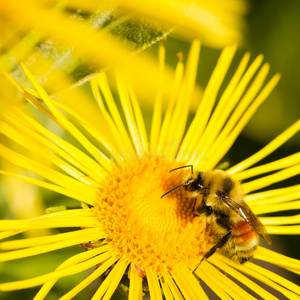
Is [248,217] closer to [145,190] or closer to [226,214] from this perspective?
[226,214]

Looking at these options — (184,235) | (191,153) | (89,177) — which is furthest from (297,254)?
(89,177)

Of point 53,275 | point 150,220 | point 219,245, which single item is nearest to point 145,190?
point 150,220

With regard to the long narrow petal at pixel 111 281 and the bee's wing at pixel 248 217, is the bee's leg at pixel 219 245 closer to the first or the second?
the bee's wing at pixel 248 217

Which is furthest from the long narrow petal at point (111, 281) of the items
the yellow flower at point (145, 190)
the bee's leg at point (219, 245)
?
the bee's leg at point (219, 245)

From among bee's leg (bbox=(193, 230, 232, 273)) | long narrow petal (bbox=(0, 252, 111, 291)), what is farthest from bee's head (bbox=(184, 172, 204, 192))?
long narrow petal (bbox=(0, 252, 111, 291))

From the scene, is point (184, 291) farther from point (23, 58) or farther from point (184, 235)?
point (23, 58)

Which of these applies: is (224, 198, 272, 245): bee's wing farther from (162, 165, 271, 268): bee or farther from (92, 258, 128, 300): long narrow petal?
(92, 258, 128, 300): long narrow petal
